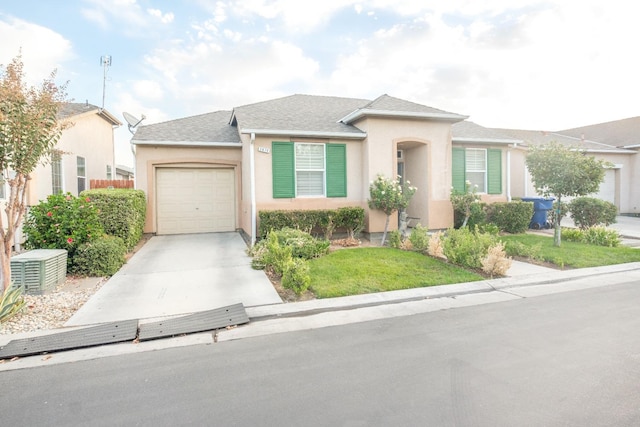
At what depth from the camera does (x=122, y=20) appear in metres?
9.77

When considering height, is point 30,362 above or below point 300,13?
below

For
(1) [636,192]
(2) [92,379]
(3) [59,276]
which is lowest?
(2) [92,379]

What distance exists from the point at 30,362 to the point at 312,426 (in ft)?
10.9

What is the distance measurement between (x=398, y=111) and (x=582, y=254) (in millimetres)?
6307

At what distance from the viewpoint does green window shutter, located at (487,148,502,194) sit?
13.0 metres

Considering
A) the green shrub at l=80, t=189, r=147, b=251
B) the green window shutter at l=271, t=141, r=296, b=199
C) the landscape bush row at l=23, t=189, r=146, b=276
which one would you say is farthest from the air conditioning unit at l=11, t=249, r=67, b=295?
A: the green window shutter at l=271, t=141, r=296, b=199

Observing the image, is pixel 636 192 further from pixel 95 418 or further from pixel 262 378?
pixel 95 418

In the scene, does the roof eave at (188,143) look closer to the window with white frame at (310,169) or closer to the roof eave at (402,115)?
the window with white frame at (310,169)

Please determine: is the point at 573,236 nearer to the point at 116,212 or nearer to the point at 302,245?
the point at 302,245

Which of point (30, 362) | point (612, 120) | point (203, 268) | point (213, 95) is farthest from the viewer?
point (612, 120)

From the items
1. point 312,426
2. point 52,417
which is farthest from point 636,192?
point 52,417

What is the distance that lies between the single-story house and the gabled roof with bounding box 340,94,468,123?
0.03 metres

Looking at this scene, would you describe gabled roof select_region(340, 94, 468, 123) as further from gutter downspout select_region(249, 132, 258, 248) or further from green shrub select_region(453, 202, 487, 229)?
gutter downspout select_region(249, 132, 258, 248)

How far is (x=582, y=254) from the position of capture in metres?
9.13
